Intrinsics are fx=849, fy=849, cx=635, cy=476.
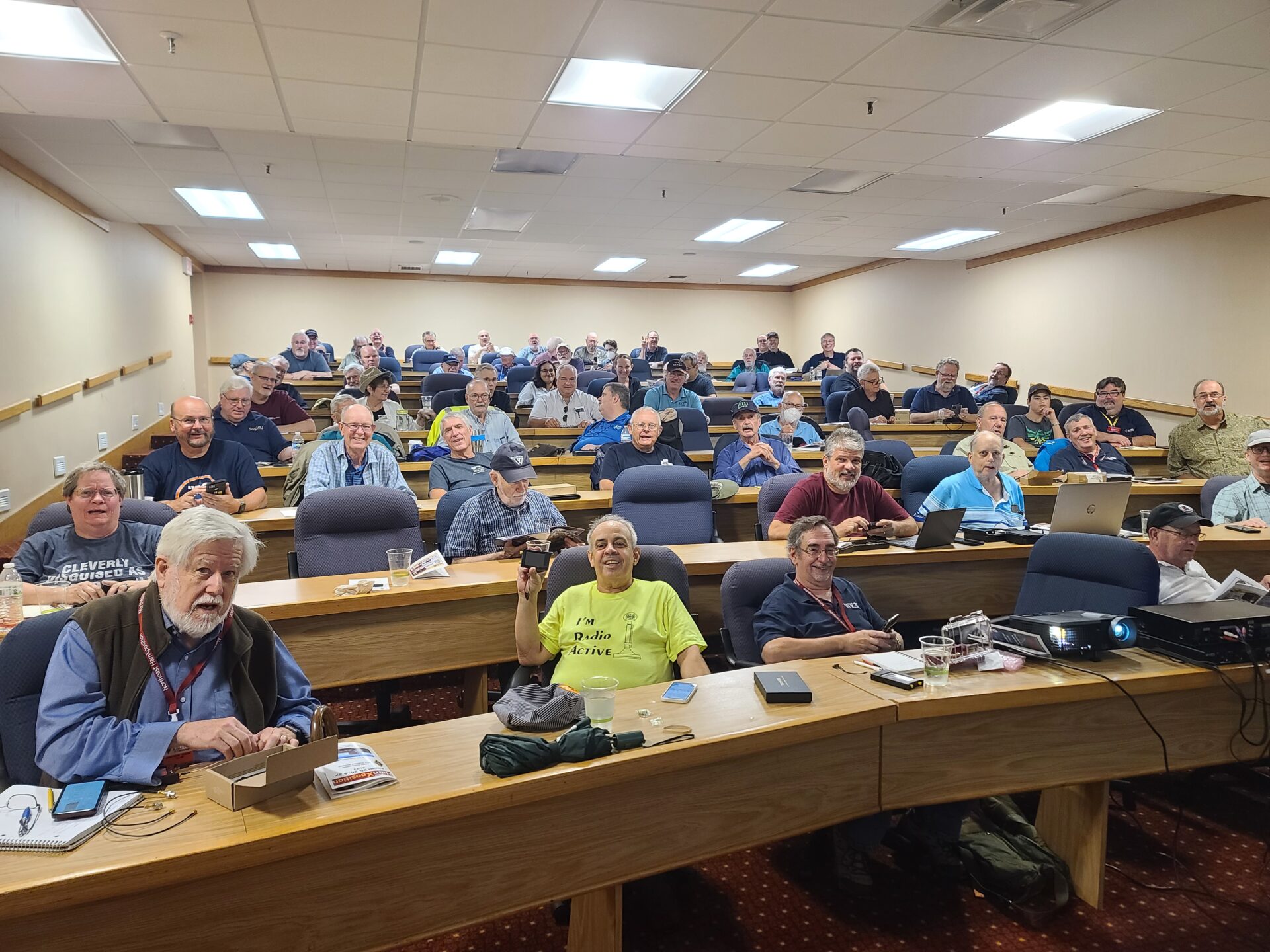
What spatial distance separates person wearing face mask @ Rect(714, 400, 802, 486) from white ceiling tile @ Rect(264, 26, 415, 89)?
8.28 ft

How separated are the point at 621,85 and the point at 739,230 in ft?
16.4

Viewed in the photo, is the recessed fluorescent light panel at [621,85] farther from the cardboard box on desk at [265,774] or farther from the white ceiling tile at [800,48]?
the cardboard box on desk at [265,774]

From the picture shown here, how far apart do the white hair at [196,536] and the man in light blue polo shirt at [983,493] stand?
3.05 m

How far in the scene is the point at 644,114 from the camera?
181 inches

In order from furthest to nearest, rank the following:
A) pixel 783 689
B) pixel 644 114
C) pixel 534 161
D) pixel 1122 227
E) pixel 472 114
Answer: pixel 1122 227, pixel 534 161, pixel 644 114, pixel 472 114, pixel 783 689

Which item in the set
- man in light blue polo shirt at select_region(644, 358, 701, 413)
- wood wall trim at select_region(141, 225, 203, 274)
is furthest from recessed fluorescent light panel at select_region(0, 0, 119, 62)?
wood wall trim at select_region(141, 225, 203, 274)

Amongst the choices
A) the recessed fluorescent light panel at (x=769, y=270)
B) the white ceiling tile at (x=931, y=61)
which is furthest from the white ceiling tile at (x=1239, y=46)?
the recessed fluorescent light panel at (x=769, y=270)

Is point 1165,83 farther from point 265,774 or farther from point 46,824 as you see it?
point 46,824

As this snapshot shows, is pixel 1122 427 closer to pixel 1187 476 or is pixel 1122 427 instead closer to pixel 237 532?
pixel 1187 476

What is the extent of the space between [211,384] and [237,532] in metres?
11.9

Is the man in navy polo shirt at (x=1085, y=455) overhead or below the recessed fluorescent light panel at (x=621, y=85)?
below

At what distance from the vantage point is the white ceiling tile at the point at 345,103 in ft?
13.5

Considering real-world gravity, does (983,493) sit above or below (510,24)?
below

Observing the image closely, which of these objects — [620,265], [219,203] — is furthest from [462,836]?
[620,265]
